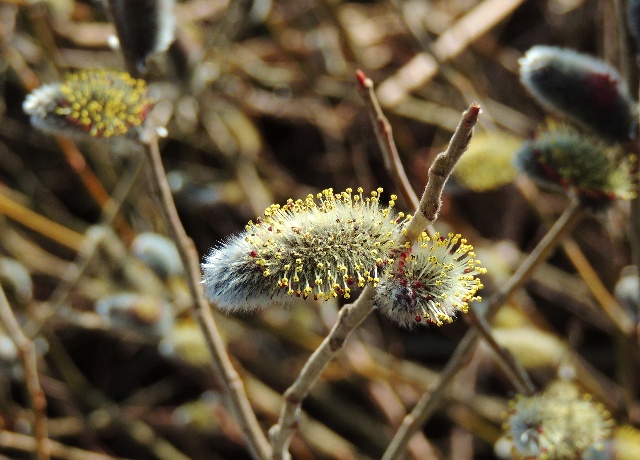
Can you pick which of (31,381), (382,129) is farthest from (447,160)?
(31,381)

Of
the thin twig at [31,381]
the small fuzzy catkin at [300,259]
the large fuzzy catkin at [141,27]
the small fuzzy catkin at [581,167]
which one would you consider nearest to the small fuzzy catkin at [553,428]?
the small fuzzy catkin at [581,167]

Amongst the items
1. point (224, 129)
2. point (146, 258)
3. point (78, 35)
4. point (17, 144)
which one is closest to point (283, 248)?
point (146, 258)

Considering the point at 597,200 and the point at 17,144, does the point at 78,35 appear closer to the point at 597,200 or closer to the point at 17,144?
the point at 17,144

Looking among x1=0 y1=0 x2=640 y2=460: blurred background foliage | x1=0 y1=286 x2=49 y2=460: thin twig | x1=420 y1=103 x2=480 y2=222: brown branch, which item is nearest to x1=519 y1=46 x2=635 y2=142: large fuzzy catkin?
x1=0 y1=0 x2=640 y2=460: blurred background foliage

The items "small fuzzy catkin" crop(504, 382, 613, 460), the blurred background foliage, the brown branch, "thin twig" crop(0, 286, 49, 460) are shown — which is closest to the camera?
the brown branch

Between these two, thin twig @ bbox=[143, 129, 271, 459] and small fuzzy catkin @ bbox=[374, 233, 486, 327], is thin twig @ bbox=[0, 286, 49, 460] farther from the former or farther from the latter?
small fuzzy catkin @ bbox=[374, 233, 486, 327]

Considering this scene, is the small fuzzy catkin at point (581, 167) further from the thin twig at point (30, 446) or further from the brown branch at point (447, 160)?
the thin twig at point (30, 446)
